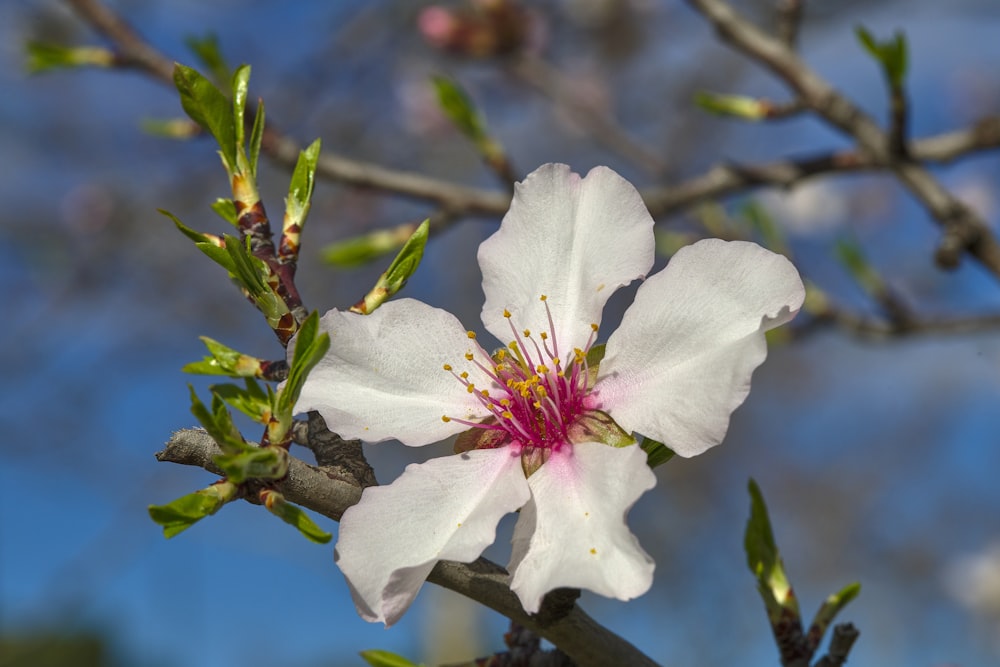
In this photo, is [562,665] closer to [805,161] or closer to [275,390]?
[275,390]

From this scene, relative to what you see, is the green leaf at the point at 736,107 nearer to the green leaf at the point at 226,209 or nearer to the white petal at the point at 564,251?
the white petal at the point at 564,251

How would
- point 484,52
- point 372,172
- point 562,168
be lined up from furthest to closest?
point 484,52, point 372,172, point 562,168

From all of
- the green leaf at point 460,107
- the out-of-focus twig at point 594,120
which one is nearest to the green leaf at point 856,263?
the out-of-focus twig at point 594,120

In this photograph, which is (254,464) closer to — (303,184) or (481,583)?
(481,583)

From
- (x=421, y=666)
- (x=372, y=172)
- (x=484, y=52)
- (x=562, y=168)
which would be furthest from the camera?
(x=484, y=52)

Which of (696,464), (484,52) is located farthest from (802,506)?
(484,52)

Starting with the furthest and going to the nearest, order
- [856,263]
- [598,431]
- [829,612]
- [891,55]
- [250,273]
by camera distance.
Answer: [856,263], [891,55], [829,612], [598,431], [250,273]

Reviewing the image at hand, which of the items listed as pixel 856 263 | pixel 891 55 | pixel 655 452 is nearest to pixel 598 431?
pixel 655 452

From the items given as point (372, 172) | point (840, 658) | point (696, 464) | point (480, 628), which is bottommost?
point (840, 658)
